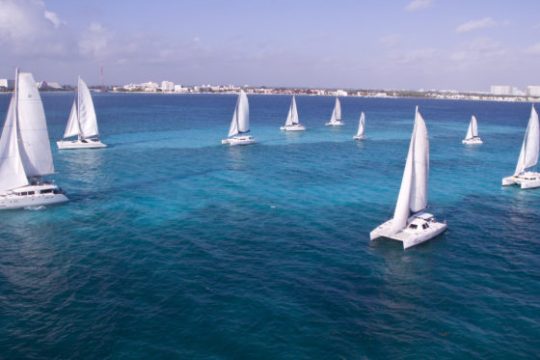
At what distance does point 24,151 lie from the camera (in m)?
59.3

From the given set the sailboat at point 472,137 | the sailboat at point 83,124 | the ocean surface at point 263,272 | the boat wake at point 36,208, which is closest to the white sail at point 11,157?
the boat wake at point 36,208

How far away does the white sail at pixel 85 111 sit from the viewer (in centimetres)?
10219

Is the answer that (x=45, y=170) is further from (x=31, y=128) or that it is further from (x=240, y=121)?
(x=240, y=121)

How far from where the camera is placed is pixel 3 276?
127 ft

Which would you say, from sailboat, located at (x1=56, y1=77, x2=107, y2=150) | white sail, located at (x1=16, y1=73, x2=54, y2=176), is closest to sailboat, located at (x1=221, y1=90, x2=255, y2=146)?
sailboat, located at (x1=56, y1=77, x2=107, y2=150)

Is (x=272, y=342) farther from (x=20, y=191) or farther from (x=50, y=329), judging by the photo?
(x=20, y=191)

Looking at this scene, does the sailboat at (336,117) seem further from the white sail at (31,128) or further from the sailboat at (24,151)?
the sailboat at (24,151)

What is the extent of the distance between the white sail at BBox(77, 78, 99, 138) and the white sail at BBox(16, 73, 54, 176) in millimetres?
41513

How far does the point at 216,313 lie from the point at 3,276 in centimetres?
1888

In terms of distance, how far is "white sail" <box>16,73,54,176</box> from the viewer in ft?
191

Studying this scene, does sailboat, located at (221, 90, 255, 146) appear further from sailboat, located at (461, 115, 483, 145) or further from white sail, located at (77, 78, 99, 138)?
sailboat, located at (461, 115, 483, 145)

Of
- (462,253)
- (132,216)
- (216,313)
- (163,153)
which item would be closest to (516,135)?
(163,153)

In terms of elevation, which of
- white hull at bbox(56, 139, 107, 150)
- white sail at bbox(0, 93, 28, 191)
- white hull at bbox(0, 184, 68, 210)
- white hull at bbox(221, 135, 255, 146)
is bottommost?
white hull at bbox(0, 184, 68, 210)

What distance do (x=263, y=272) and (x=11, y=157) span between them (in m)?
37.2
